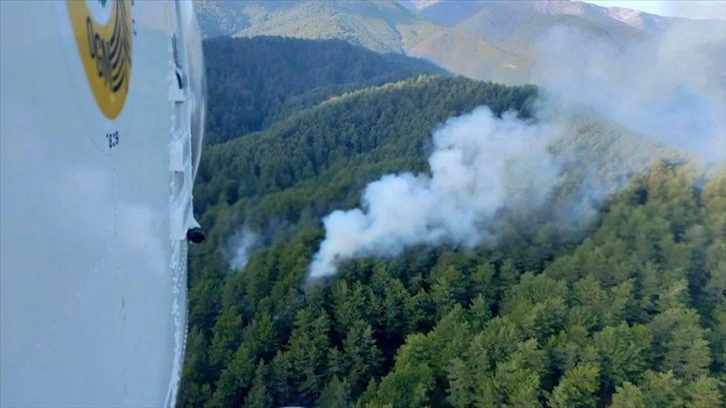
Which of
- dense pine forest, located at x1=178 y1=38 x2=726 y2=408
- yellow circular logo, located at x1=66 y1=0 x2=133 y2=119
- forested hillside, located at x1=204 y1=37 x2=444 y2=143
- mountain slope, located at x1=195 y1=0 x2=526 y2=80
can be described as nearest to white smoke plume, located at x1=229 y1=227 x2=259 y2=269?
dense pine forest, located at x1=178 y1=38 x2=726 y2=408

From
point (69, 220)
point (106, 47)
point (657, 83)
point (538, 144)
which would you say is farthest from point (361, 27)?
point (69, 220)

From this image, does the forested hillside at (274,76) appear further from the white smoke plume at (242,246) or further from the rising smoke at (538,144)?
the rising smoke at (538,144)

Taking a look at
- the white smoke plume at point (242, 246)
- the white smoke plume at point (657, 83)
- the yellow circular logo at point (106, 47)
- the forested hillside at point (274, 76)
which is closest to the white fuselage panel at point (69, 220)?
the yellow circular logo at point (106, 47)

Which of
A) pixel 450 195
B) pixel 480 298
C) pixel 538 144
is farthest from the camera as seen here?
pixel 538 144

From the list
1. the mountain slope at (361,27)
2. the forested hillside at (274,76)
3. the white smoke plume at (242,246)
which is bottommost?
the mountain slope at (361,27)

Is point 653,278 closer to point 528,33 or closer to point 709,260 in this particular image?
point 709,260

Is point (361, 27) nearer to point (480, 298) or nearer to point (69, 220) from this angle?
point (480, 298)
